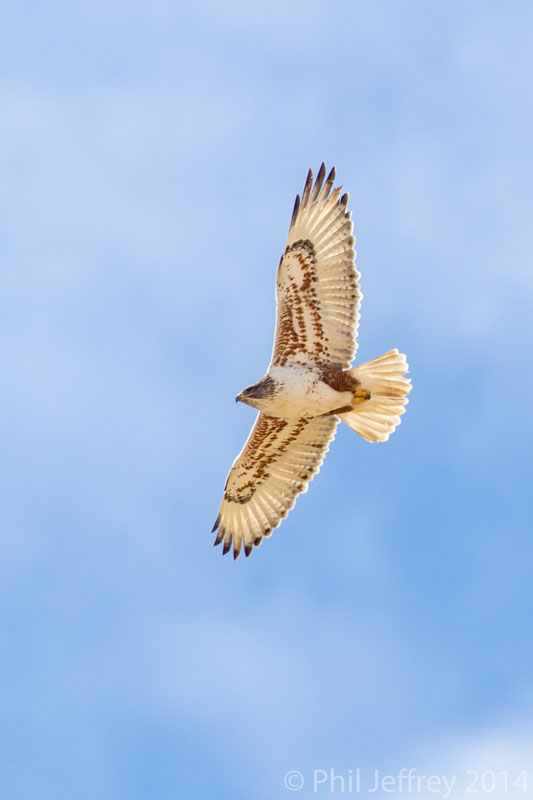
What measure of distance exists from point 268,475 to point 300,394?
1.53 m

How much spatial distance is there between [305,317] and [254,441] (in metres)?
1.66

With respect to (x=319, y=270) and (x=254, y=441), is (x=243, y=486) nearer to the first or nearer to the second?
(x=254, y=441)

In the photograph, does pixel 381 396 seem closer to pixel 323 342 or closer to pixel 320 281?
pixel 323 342

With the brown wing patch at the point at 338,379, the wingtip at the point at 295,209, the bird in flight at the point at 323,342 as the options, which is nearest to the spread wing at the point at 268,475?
the bird in flight at the point at 323,342

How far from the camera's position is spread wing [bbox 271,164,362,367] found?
1290 cm

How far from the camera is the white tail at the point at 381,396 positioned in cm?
1309

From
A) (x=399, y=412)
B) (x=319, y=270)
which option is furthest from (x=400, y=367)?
(x=319, y=270)

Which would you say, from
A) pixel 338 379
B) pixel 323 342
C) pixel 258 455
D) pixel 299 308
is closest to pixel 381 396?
pixel 338 379

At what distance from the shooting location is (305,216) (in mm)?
12977

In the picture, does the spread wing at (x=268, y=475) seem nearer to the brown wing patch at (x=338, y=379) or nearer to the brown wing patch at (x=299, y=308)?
the brown wing patch at (x=338, y=379)

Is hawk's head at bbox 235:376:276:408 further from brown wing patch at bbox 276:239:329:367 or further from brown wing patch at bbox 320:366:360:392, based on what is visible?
brown wing patch at bbox 320:366:360:392

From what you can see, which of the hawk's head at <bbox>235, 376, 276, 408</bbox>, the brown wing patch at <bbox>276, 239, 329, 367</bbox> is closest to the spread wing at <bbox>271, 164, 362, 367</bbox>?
the brown wing patch at <bbox>276, 239, 329, 367</bbox>

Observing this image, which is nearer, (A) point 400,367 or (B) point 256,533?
(A) point 400,367

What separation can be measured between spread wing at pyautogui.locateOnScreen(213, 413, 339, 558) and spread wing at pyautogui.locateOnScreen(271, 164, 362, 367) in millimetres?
998
